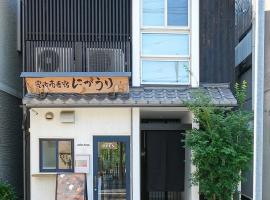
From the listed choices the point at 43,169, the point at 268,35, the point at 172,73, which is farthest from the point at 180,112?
the point at 43,169

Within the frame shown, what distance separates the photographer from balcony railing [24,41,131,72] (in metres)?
12.5

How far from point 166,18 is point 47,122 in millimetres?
4283

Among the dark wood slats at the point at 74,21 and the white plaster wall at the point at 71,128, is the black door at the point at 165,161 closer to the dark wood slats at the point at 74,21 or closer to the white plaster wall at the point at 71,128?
the white plaster wall at the point at 71,128

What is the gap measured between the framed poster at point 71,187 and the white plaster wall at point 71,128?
1.50 feet

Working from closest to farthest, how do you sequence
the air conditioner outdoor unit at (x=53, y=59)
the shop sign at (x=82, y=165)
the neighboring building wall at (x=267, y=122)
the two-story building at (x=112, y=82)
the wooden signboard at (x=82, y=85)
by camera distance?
the wooden signboard at (x=82, y=85) → the two-story building at (x=112, y=82) → the shop sign at (x=82, y=165) → the air conditioner outdoor unit at (x=53, y=59) → the neighboring building wall at (x=267, y=122)

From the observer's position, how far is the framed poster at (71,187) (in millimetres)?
11820

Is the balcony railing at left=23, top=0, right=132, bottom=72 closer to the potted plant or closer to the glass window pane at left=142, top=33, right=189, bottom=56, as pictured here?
the glass window pane at left=142, top=33, right=189, bottom=56

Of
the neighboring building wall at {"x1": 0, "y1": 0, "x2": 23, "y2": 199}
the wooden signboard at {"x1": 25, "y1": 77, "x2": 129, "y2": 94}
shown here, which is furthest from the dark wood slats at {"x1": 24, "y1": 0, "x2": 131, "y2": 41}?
the neighboring building wall at {"x1": 0, "y1": 0, "x2": 23, "y2": 199}

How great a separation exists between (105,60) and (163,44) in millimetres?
1666

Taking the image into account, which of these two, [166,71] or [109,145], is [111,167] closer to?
[109,145]

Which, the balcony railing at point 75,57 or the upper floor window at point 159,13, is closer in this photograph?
the balcony railing at point 75,57

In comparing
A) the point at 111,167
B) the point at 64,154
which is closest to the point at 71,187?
the point at 64,154

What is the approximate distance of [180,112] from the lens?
13.2 m

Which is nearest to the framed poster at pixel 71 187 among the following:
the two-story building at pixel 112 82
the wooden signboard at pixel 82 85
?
the two-story building at pixel 112 82
